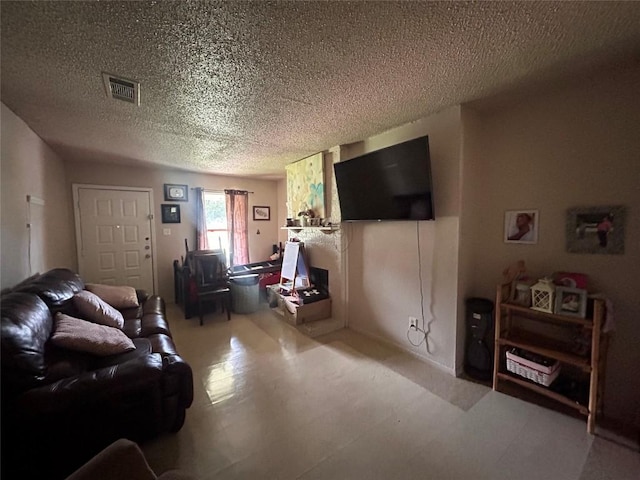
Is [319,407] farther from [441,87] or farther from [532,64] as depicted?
[532,64]

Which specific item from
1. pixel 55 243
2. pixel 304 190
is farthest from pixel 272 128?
pixel 55 243

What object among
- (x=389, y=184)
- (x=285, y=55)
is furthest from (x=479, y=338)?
(x=285, y=55)

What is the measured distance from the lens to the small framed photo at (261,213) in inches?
214

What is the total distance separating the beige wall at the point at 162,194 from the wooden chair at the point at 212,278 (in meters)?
1.20

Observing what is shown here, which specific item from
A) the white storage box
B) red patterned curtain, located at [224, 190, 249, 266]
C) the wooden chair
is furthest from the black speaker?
red patterned curtain, located at [224, 190, 249, 266]

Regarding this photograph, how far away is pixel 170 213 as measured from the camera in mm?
4484

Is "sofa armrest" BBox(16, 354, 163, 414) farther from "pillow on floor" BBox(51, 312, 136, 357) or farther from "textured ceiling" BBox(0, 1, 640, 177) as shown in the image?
"textured ceiling" BBox(0, 1, 640, 177)

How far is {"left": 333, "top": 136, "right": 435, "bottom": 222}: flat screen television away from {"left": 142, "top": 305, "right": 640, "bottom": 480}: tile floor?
1498 mm

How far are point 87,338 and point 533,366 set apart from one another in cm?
308

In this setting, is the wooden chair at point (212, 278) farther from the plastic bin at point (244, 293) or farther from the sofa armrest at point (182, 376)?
the sofa armrest at point (182, 376)

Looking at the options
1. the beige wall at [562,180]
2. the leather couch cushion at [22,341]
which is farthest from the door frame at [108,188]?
the beige wall at [562,180]

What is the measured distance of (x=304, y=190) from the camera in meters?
3.86

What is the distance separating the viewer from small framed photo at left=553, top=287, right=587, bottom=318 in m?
1.67

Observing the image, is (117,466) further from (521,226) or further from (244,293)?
(244,293)
